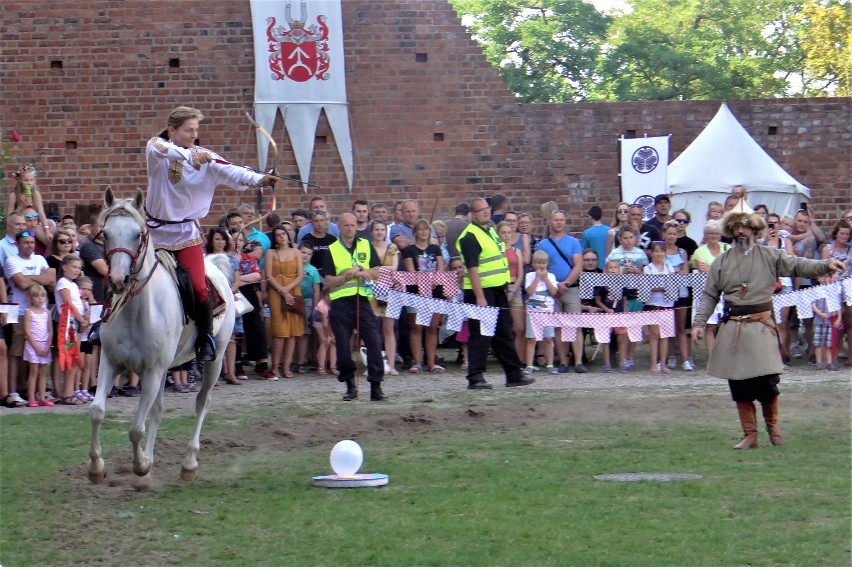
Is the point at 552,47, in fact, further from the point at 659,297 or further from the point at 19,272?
the point at 19,272

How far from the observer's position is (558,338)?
59.4 ft

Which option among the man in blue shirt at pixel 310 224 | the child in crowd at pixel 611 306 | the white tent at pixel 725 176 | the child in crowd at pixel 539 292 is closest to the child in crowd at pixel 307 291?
the man in blue shirt at pixel 310 224

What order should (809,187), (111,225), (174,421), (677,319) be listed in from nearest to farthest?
(111,225) → (174,421) → (677,319) → (809,187)

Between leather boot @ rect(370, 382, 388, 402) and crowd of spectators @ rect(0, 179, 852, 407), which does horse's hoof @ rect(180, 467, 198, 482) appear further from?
crowd of spectators @ rect(0, 179, 852, 407)

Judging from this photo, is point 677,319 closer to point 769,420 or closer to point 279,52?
point 769,420

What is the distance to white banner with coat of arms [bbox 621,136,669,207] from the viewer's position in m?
24.2

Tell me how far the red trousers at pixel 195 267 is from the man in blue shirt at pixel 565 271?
8.59m

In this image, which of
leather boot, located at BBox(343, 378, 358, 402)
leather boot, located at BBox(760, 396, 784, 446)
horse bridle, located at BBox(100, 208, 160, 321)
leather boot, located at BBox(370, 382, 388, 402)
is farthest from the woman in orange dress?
leather boot, located at BBox(760, 396, 784, 446)

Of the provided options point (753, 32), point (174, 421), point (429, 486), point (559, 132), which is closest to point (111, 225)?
point (429, 486)

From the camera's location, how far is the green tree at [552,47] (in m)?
49.5

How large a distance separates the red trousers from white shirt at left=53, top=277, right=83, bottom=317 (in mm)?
4936

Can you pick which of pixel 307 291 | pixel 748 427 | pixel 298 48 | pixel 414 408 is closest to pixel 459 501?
pixel 748 427

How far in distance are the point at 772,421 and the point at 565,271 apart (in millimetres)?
7394

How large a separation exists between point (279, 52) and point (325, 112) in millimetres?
1478
